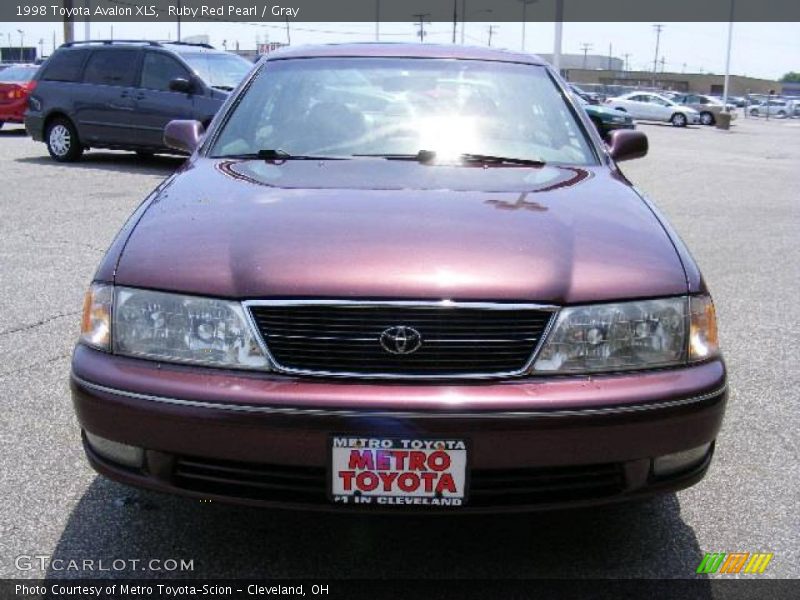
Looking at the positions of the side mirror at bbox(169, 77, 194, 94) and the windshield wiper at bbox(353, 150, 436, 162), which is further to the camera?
the side mirror at bbox(169, 77, 194, 94)

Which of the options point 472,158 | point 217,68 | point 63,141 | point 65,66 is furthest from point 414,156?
point 65,66

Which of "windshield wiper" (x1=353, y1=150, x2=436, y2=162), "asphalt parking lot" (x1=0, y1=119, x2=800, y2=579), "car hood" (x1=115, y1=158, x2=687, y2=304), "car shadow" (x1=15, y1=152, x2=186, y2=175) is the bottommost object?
"car shadow" (x1=15, y1=152, x2=186, y2=175)

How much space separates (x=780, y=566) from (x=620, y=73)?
112m

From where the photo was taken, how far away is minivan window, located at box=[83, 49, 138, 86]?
13.1m

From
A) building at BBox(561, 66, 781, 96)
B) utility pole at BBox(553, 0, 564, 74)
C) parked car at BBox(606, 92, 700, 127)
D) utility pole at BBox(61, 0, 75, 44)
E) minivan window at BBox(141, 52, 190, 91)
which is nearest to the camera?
minivan window at BBox(141, 52, 190, 91)

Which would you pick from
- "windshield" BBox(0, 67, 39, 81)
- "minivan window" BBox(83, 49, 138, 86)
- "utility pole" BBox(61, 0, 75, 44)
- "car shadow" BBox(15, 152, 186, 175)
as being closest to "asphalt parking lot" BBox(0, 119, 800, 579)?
"car shadow" BBox(15, 152, 186, 175)

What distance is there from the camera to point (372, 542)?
2.88 m

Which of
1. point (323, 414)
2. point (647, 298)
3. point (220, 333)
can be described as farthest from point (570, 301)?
point (220, 333)

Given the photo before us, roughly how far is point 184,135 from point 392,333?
89.1 inches

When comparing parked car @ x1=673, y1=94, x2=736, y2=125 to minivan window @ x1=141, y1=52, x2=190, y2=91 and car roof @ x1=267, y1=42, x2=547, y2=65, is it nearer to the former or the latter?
minivan window @ x1=141, y1=52, x2=190, y2=91

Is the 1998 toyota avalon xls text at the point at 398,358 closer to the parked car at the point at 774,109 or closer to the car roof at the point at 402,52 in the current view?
the car roof at the point at 402,52

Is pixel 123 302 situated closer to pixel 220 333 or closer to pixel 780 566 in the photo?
pixel 220 333

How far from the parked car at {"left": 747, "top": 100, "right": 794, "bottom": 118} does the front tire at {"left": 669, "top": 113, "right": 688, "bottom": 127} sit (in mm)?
24018

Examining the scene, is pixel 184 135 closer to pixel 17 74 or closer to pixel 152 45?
pixel 152 45
